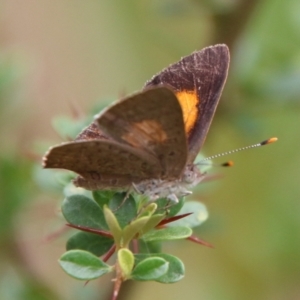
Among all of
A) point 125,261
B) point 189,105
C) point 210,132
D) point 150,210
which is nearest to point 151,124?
point 189,105

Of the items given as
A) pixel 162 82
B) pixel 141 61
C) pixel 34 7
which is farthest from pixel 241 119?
pixel 34 7

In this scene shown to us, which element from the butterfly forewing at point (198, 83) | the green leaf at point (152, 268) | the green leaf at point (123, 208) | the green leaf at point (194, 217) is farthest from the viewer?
the butterfly forewing at point (198, 83)

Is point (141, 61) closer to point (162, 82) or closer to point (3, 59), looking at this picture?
point (3, 59)

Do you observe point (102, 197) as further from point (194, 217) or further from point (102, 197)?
point (194, 217)

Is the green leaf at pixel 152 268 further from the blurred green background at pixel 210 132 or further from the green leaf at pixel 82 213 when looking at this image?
the blurred green background at pixel 210 132

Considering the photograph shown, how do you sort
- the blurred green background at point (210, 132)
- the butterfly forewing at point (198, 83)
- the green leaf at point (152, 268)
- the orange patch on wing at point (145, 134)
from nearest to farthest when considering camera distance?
1. the green leaf at point (152, 268)
2. the orange patch on wing at point (145, 134)
3. the butterfly forewing at point (198, 83)
4. the blurred green background at point (210, 132)

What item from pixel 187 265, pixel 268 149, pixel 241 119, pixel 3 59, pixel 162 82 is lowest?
pixel 187 265

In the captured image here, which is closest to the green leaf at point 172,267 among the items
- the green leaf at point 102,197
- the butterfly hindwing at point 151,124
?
the green leaf at point 102,197
